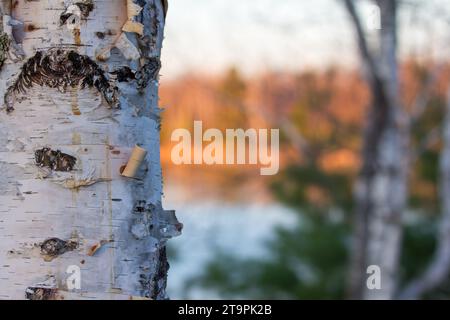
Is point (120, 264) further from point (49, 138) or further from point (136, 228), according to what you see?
point (49, 138)

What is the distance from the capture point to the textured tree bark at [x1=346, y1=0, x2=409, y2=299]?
16.0ft

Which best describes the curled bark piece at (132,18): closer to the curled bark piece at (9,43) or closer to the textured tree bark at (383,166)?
the curled bark piece at (9,43)

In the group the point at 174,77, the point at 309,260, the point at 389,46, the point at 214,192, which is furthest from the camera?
the point at 214,192

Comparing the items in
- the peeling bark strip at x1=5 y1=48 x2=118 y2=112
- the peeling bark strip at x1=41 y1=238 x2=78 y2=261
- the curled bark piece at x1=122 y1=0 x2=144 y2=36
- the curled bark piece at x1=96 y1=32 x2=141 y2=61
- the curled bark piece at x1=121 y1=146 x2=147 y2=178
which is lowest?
the peeling bark strip at x1=41 y1=238 x2=78 y2=261

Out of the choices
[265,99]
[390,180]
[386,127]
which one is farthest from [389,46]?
[265,99]

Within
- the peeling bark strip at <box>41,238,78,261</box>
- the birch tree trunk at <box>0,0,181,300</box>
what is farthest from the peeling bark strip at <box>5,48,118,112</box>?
the peeling bark strip at <box>41,238,78,261</box>

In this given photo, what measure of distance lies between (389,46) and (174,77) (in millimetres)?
2794

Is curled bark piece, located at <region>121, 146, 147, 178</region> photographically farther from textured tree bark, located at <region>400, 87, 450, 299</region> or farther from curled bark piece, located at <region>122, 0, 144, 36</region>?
textured tree bark, located at <region>400, 87, 450, 299</region>

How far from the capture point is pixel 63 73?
3.33 ft

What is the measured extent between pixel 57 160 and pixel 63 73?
0.13m

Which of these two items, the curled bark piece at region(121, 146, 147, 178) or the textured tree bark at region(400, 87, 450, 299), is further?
the textured tree bark at region(400, 87, 450, 299)

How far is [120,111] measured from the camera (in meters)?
1.03

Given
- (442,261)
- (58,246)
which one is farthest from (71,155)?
(442,261)

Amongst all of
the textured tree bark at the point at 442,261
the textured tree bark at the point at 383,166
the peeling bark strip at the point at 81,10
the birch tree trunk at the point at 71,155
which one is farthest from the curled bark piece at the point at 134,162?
the textured tree bark at the point at 442,261
